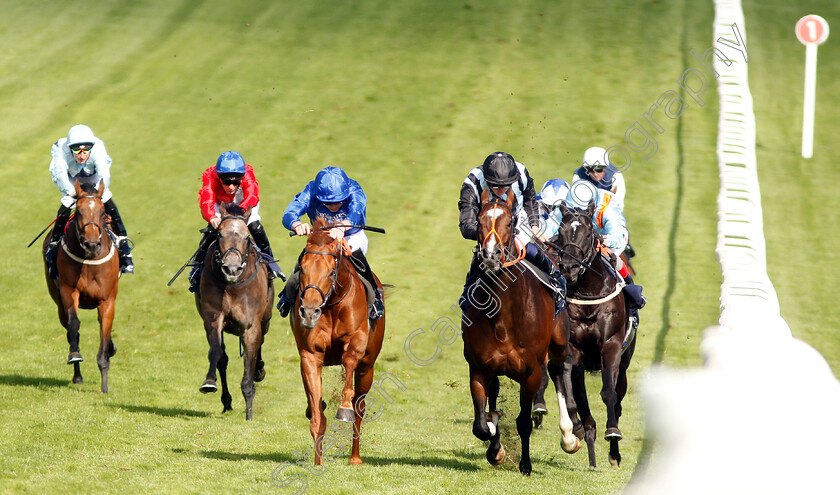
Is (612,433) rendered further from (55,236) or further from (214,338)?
(55,236)

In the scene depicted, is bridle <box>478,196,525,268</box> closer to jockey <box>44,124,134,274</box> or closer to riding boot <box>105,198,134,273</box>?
jockey <box>44,124,134,274</box>

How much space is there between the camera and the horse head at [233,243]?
35.0 ft

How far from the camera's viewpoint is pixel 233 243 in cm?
1070

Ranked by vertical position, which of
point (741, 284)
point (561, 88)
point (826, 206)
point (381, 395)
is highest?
point (561, 88)

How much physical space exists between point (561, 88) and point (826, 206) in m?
8.25

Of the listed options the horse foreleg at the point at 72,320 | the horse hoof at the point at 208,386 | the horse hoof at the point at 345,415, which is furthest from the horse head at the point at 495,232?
the horse foreleg at the point at 72,320

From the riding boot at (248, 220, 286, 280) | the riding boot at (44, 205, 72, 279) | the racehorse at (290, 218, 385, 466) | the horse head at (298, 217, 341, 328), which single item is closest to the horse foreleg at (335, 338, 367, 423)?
the racehorse at (290, 218, 385, 466)

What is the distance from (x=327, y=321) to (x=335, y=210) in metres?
1.18

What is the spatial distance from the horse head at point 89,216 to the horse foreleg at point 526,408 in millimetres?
6066

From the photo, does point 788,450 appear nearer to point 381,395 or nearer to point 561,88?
point 381,395

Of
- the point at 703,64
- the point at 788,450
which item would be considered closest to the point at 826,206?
the point at 703,64

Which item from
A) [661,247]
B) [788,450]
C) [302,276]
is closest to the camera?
[302,276]

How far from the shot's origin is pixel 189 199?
2177 centimetres

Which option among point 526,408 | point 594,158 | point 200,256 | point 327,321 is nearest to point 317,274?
point 327,321
